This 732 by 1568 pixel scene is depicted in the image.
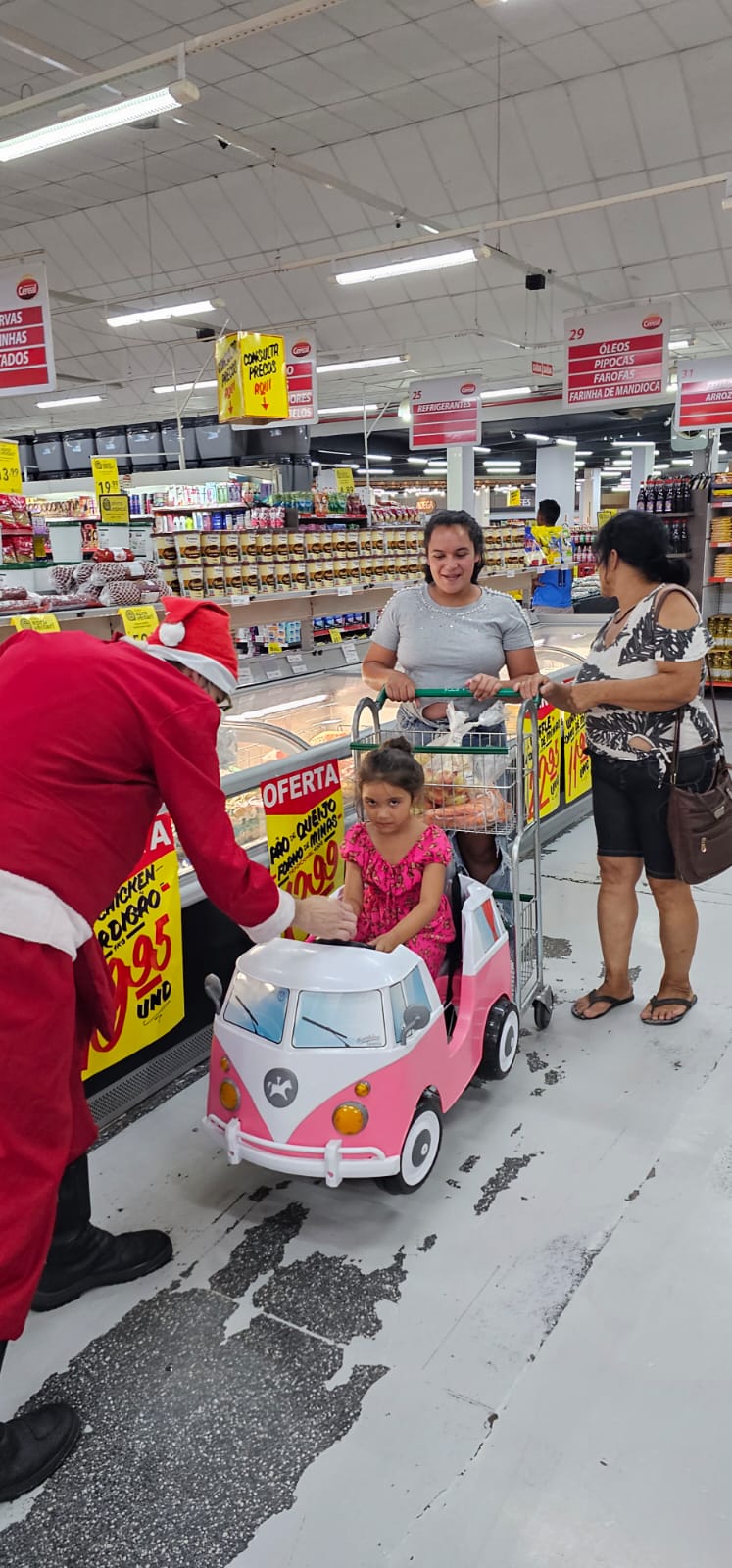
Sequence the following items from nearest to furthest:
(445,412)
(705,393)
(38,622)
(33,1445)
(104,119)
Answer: (33,1445)
(38,622)
(104,119)
(705,393)
(445,412)

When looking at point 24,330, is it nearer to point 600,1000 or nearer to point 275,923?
point 600,1000

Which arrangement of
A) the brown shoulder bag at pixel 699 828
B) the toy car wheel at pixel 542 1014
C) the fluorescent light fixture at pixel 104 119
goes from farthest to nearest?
the fluorescent light fixture at pixel 104 119 → the toy car wheel at pixel 542 1014 → the brown shoulder bag at pixel 699 828

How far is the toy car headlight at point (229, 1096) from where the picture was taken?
8.36 feet

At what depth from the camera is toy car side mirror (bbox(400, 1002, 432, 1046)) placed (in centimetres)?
252

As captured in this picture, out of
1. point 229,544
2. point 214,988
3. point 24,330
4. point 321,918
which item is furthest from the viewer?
point 24,330

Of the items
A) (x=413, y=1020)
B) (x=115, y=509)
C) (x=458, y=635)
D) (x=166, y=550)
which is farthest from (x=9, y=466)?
(x=413, y=1020)

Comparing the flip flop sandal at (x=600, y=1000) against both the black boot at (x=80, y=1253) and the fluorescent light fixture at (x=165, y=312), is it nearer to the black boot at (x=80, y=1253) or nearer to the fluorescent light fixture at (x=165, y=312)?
the black boot at (x=80, y=1253)

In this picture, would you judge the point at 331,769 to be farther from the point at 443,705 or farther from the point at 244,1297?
the point at 244,1297

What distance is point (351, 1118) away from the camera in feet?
7.91

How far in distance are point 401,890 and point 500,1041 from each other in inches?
22.3

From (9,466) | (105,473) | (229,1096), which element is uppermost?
(105,473)

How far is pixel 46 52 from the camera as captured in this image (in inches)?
223

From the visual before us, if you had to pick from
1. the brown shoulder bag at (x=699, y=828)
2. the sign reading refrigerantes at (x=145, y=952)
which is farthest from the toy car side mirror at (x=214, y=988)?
the brown shoulder bag at (x=699, y=828)

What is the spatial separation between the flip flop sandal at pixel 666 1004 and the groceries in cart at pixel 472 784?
1.00 m
